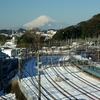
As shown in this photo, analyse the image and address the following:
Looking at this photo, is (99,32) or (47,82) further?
(99,32)

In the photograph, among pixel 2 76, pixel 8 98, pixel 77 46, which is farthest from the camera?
pixel 77 46

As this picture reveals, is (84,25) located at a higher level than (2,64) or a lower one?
higher

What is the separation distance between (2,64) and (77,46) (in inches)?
347

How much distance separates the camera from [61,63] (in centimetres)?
1552

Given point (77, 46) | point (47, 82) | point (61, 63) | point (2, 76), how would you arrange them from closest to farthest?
point (47, 82), point (2, 76), point (61, 63), point (77, 46)

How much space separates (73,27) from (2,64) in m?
19.3

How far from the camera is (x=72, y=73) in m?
12.1

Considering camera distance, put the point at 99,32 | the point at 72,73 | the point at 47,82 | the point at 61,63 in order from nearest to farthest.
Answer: the point at 47,82 → the point at 72,73 → the point at 61,63 → the point at 99,32

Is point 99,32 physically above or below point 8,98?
above

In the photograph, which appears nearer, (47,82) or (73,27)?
(47,82)

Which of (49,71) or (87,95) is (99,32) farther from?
(87,95)

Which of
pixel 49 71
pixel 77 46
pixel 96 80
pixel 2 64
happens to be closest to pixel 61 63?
pixel 49 71

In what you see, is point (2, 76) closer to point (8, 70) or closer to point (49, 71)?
point (8, 70)

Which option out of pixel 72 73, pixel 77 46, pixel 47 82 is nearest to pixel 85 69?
pixel 72 73
